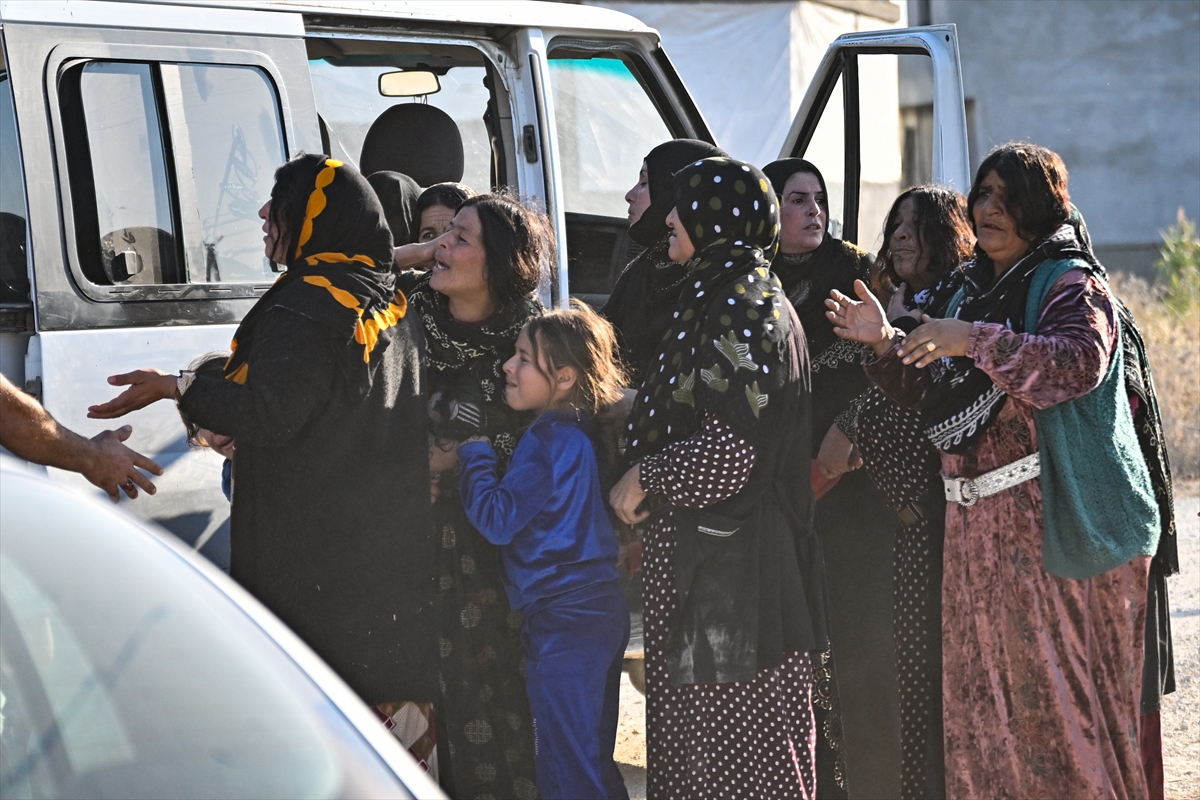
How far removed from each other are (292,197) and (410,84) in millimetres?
2097

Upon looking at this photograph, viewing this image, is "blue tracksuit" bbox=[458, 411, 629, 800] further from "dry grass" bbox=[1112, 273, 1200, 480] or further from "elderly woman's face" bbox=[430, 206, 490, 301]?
"dry grass" bbox=[1112, 273, 1200, 480]

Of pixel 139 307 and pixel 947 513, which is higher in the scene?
pixel 139 307

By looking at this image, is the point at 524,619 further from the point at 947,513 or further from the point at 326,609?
the point at 947,513

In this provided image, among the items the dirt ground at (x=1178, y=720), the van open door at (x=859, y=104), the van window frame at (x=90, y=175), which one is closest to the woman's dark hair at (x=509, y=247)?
the van window frame at (x=90, y=175)

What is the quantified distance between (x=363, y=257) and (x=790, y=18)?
9.91 m

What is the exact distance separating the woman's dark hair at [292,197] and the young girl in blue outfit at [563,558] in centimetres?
60

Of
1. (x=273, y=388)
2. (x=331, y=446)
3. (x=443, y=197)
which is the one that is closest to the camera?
(x=273, y=388)

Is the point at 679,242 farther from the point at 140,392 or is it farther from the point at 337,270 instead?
the point at 140,392

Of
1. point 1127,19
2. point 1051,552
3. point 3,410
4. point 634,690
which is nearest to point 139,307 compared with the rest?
point 3,410

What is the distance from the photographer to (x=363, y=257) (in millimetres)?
2846

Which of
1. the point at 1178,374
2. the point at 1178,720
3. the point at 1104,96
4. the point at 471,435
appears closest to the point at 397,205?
the point at 471,435

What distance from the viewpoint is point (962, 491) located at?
127 inches

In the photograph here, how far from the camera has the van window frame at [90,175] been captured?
3270 millimetres

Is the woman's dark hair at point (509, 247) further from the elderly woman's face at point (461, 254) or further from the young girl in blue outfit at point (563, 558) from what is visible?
the young girl in blue outfit at point (563, 558)
